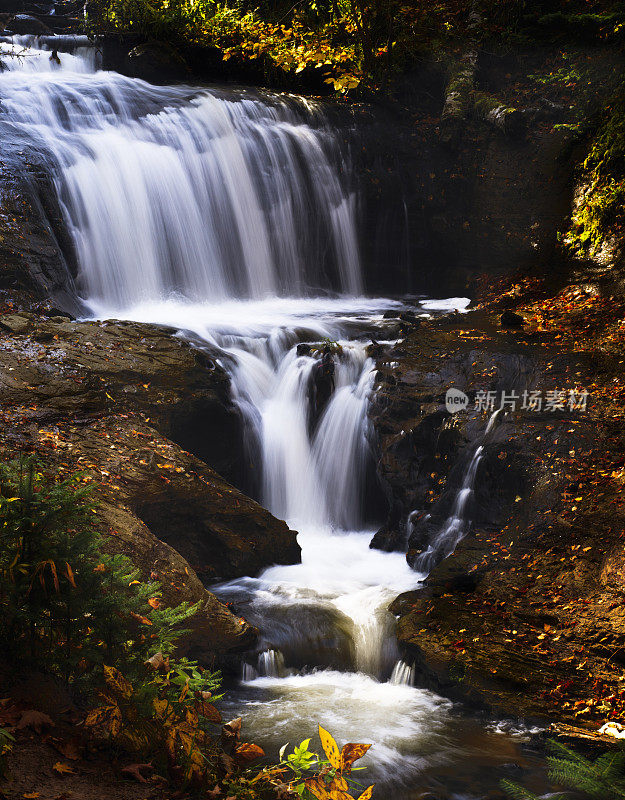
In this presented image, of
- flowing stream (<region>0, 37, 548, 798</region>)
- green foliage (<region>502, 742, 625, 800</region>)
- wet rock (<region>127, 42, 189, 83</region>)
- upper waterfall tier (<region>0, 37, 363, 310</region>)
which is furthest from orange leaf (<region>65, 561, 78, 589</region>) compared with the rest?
wet rock (<region>127, 42, 189, 83</region>)

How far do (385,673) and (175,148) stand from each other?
997 cm

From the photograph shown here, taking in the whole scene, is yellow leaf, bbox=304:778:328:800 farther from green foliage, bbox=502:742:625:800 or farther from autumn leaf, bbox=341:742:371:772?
green foliage, bbox=502:742:625:800

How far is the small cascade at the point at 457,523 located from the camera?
729cm

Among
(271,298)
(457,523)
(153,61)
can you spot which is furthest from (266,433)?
(153,61)

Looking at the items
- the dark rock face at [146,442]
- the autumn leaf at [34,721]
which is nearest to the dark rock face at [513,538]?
the dark rock face at [146,442]

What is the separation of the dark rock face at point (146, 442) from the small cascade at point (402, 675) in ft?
4.33

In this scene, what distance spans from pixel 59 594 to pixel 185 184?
33.7 feet

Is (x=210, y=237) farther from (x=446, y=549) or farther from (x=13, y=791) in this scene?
(x=13, y=791)

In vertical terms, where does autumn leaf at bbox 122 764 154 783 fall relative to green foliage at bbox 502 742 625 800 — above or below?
above

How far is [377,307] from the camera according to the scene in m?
12.9

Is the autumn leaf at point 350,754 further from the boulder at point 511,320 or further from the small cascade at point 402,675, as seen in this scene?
the boulder at point 511,320

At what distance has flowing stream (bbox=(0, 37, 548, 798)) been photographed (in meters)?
5.43

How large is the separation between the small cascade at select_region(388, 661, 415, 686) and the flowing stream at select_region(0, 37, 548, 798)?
14 millimetres

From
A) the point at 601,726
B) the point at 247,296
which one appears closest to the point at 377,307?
the point at 247,296
